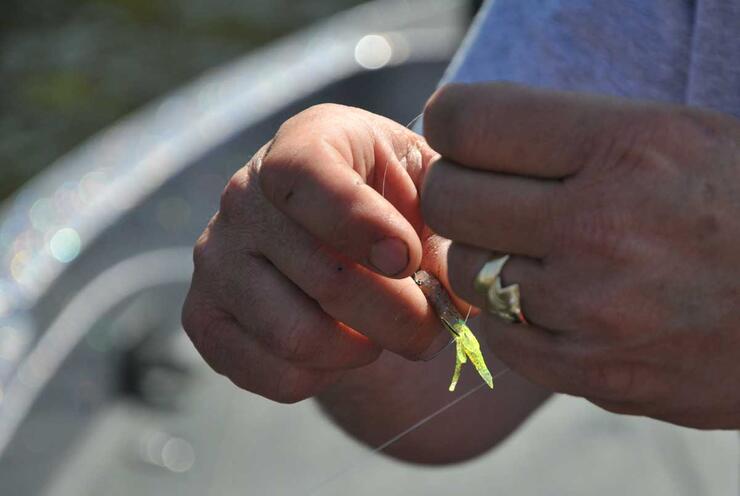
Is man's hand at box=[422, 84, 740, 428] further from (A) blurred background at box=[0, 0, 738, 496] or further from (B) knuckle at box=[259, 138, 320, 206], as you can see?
(A) blurred background at box=[0, 0, 738, 496]

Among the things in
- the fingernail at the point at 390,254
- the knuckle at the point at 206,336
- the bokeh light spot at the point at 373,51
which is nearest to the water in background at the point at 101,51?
the bokeh light spot at the point at 373,51

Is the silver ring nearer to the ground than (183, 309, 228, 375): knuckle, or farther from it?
farther from it

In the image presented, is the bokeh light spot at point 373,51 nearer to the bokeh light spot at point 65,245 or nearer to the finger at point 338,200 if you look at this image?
the bokeh light spot at point 65,245

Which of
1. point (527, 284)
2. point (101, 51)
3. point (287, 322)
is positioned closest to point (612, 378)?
point (527, 284)

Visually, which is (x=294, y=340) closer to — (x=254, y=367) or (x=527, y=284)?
(x=254, y=367)

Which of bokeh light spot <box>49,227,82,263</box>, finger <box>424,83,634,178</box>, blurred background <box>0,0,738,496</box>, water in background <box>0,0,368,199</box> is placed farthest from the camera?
water in background <box>0,0,368,199</box>

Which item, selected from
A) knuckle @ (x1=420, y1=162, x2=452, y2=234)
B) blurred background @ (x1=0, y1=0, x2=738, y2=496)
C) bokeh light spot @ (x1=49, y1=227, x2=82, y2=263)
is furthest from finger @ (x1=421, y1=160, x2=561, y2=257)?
bokeh light spot @ (x1=49, y1=227, x2=82, y2=263)
